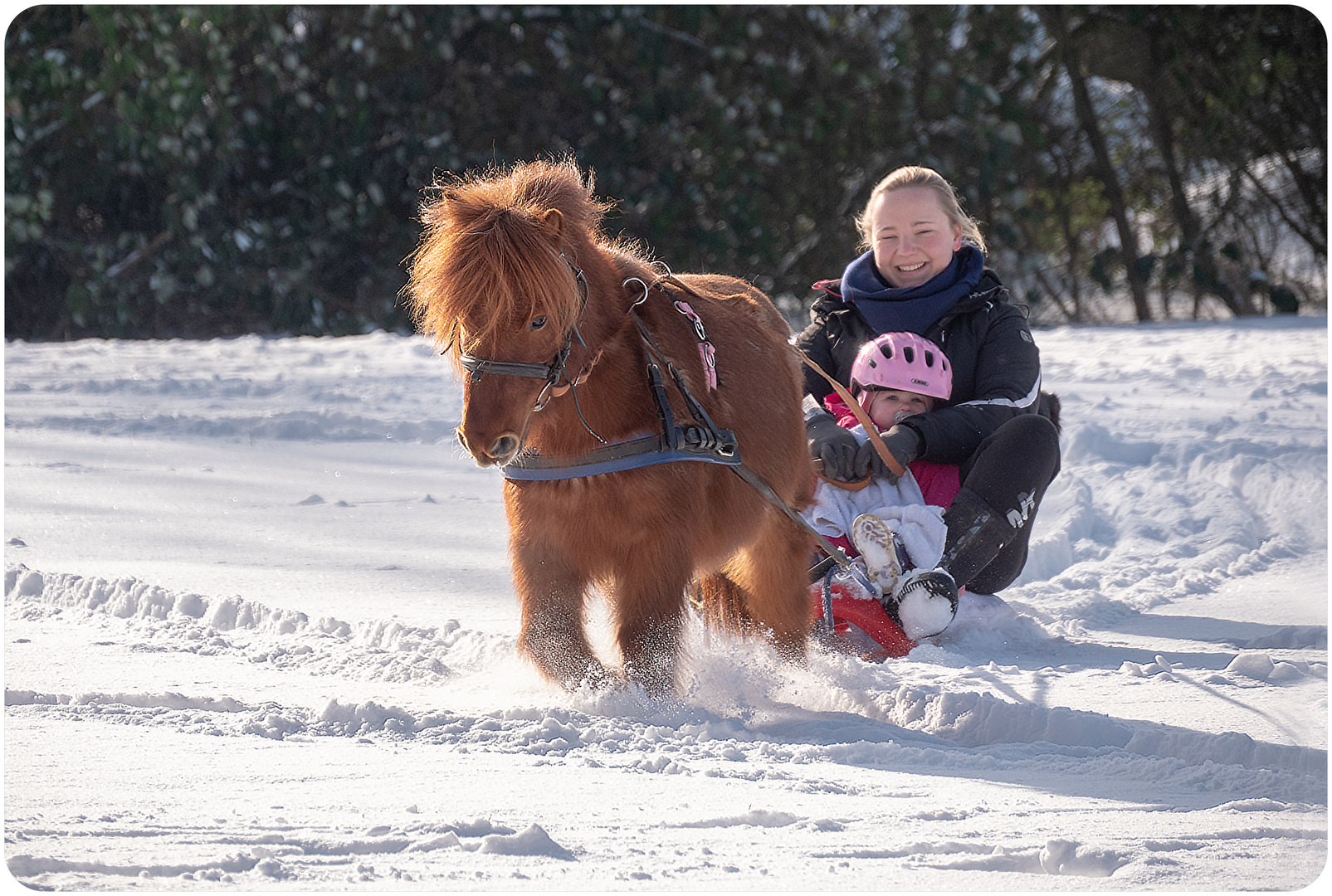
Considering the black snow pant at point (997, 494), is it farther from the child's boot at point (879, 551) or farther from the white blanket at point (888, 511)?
the child's boot at point (879, 551)

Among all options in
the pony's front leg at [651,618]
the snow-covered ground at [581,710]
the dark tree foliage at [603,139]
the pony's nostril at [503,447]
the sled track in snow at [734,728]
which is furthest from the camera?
the dark tree foliage at [603,139]

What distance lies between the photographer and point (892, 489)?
12.4ft

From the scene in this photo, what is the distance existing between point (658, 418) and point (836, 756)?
2.83 ft

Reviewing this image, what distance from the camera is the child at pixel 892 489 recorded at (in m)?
3.51

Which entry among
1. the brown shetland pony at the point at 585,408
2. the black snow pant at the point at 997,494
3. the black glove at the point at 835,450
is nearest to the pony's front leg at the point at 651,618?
the brown shetland pony at the point at 585,408

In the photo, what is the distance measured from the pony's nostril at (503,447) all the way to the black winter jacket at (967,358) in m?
1.62

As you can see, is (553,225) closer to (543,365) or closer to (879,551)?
(543,365)

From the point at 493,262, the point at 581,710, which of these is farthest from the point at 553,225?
the point at 581,710


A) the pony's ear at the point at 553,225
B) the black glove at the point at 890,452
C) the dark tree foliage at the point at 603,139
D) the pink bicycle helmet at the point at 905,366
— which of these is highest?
the dark tree foliage at the point at 603,139

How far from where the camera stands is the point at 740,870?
6.23ft

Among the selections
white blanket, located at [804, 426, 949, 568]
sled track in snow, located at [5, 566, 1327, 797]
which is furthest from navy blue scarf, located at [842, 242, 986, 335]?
sled track in snow, located at [5, 566, 1327, 797]

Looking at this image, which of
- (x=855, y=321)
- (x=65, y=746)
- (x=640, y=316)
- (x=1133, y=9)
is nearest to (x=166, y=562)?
(x=65, y=746)

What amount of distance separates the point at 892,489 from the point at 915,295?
2.05 ft

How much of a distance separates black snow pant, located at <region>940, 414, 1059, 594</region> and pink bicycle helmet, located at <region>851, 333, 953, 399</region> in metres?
0.24
